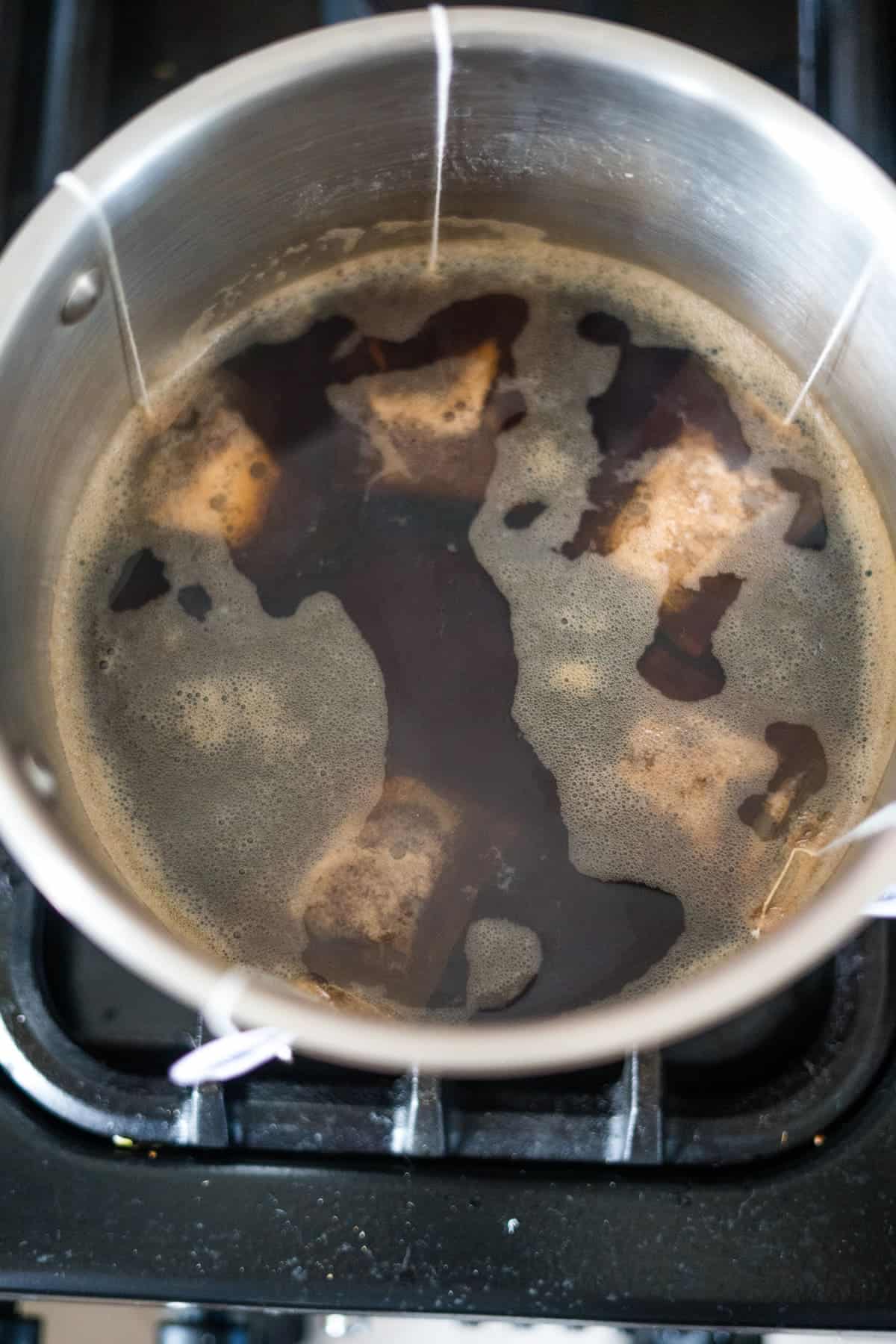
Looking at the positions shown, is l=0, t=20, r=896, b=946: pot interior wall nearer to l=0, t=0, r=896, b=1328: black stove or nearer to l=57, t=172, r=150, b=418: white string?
l=57, t=172, r=150, b=418: white string

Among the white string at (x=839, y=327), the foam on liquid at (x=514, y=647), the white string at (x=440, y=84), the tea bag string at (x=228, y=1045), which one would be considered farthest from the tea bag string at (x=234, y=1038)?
the white string at (x=440, y=84)

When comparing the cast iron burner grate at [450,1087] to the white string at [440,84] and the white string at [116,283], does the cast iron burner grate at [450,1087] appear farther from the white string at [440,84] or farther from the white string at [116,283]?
the white string at [440,84]

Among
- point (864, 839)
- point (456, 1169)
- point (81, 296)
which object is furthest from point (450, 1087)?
point (81, 296)

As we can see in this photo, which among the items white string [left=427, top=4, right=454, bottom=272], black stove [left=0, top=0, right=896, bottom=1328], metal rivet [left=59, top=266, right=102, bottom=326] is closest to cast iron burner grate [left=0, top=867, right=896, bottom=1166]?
black stove [left=0, top=0, right=896, bottom=1328]

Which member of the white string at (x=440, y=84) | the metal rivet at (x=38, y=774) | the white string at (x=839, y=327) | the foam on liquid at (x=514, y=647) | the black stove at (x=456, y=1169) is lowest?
the black stove at (x=456, y=1169)

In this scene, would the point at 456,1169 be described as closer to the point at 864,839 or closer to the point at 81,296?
the point at 864,839

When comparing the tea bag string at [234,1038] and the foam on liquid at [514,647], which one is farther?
the foam on liquid at [514,647]
